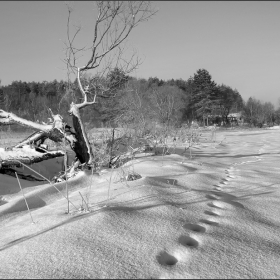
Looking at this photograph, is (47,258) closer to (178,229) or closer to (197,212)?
(178,229)

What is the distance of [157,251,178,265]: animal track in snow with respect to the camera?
1.07 metres

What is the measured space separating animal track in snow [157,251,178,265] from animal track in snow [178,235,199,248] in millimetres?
136

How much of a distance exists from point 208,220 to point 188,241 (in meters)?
0.33

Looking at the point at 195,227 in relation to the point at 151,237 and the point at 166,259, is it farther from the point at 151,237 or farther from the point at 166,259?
the point at 166,259

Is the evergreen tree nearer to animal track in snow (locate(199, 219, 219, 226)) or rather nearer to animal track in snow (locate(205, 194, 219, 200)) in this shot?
animal track in snow (locate(205, 194, 219, 200))

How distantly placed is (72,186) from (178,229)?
1.71 metres

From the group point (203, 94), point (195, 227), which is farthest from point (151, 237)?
point (203, 94)

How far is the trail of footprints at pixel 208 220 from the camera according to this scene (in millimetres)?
1106

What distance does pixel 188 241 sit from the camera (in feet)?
4.18

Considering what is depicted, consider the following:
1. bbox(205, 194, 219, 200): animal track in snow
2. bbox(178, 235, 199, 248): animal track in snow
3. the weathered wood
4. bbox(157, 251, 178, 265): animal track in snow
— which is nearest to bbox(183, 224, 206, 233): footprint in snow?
bbox(178, 235, 199, 248): animal track in snow

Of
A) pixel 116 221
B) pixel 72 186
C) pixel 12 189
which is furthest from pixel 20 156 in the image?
pixel 116 221

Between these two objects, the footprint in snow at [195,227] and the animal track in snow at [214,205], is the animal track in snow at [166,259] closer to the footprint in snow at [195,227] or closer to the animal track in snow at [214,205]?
the footprint in snow at [195,227]

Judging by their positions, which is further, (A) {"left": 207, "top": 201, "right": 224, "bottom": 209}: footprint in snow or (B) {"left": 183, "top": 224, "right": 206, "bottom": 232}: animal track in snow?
(A) {"left": 207, "top": 201, "right": 224, "bottom": 209}: footprint in snow

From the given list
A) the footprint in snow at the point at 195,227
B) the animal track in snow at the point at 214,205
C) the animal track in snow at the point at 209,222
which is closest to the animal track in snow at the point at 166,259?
the footprint in snow at the point at 195,227
